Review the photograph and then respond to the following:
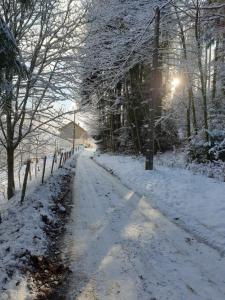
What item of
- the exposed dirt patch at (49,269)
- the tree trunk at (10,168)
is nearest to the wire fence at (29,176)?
the tree trunk at (10,168)

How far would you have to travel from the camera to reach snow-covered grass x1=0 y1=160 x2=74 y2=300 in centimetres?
462

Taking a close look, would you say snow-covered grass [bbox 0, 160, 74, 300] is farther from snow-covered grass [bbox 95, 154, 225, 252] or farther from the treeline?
the treeline

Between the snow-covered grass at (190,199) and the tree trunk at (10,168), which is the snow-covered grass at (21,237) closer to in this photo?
the tree trunk at (10,168)

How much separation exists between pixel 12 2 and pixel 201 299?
316 inches

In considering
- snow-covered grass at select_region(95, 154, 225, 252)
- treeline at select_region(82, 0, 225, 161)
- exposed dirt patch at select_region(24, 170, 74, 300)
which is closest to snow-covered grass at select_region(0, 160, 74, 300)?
exposed dirt patch at select_region(24, 170, 74, 300)

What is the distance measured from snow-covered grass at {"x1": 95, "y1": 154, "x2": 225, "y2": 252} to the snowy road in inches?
16.0

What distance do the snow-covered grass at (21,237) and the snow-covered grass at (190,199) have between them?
9.96ft

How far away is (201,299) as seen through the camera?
427 centimetres

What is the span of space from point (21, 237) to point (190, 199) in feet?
16.7

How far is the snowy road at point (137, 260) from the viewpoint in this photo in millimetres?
4520

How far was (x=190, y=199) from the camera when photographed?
9.66 metres

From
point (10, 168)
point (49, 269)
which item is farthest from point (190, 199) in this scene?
point (10, 168)

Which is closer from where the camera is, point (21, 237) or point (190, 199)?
point (21, 237)

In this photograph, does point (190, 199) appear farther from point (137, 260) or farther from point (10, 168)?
point (10, 168)
